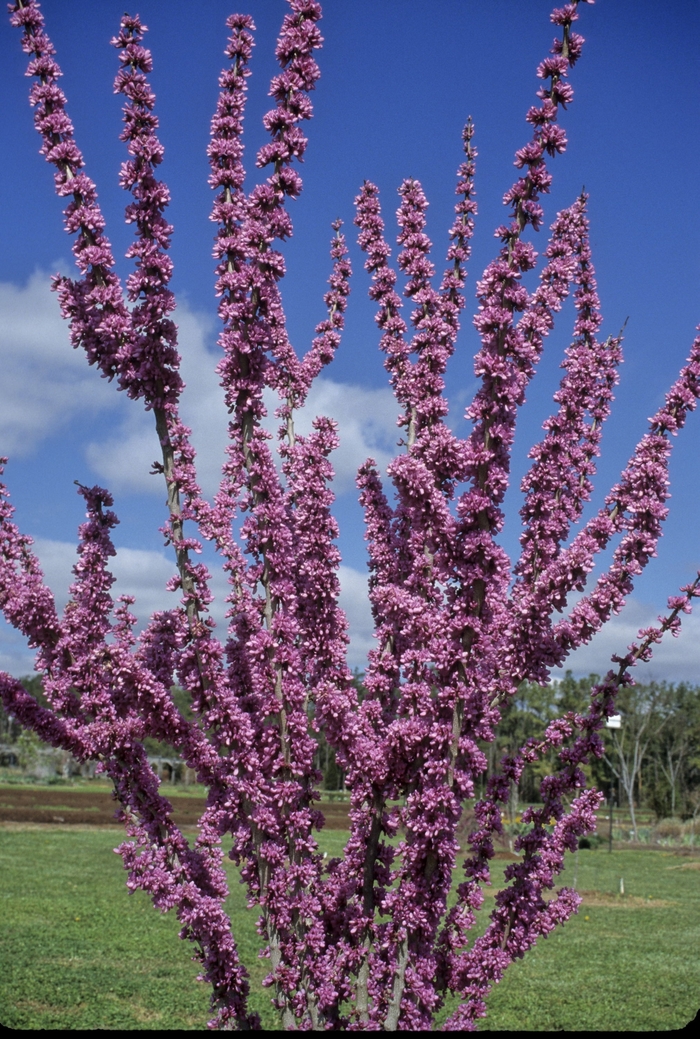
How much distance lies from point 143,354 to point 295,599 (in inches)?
47.6

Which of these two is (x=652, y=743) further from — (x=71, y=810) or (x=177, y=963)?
(x=177, y=963)

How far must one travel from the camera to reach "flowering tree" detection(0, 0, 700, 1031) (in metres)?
3.71

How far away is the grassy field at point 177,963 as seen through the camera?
12.0 meters

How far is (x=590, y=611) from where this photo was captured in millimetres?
4102

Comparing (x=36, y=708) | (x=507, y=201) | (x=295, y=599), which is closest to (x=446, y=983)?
(x=295, y=599)

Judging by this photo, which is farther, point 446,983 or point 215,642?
point 446,983

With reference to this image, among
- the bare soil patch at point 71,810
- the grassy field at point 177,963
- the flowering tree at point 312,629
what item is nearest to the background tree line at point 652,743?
the bare soil patch at point 71,810

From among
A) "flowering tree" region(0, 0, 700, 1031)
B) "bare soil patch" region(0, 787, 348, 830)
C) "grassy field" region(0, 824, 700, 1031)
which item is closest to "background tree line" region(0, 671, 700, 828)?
"bare soil patch" region(0, 787, 348, 830)

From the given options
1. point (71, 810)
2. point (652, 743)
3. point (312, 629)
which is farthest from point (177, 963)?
point (652, 743)

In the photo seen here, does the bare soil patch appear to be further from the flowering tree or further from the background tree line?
the flowering tree

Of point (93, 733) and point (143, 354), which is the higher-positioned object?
point (143, 354)

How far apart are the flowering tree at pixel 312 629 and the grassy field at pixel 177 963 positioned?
806cm

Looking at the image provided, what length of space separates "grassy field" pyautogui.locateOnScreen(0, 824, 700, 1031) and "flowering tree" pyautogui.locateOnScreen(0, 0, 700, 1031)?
26.4 feet

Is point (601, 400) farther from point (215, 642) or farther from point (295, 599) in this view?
point (215, 642)
